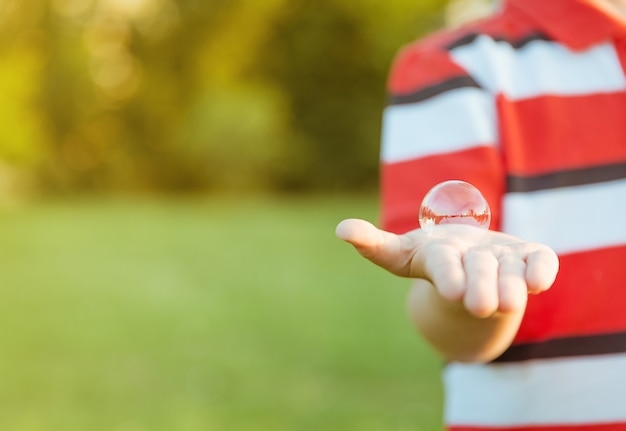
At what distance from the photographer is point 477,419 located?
140cm

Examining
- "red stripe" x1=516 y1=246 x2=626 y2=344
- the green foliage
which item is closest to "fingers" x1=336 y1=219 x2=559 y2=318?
"red stripe" x1=516 y1=246 x2=626 y2=344

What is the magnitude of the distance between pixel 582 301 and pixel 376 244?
445mm

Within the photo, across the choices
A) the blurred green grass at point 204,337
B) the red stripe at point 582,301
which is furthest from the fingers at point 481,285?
the blurred green grass at point 204,337

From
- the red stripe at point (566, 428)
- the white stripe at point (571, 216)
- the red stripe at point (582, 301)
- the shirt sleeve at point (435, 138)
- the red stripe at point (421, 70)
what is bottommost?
the red stripe at point (566, 428)

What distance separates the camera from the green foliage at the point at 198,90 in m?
16.0

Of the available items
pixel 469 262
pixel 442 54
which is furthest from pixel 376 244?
pixel 442 54

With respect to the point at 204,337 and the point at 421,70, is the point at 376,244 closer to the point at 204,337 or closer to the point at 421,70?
the point at 421,70

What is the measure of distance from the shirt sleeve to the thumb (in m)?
0.37

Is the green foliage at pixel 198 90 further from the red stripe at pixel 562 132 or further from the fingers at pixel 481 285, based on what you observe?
the fingers at pixel 481 285

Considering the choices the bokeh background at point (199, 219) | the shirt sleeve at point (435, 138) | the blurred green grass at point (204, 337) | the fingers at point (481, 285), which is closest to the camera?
the fingers at point (481, 285)

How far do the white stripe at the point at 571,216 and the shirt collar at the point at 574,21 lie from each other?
28cm

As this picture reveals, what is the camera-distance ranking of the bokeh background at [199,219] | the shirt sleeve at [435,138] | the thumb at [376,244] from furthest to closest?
the bokeh background at [199,219] → the shirt sleeve at [435,138] → the thumb at [376,244]

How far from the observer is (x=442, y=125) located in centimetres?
148

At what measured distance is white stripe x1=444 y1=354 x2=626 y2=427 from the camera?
1.30 metres
